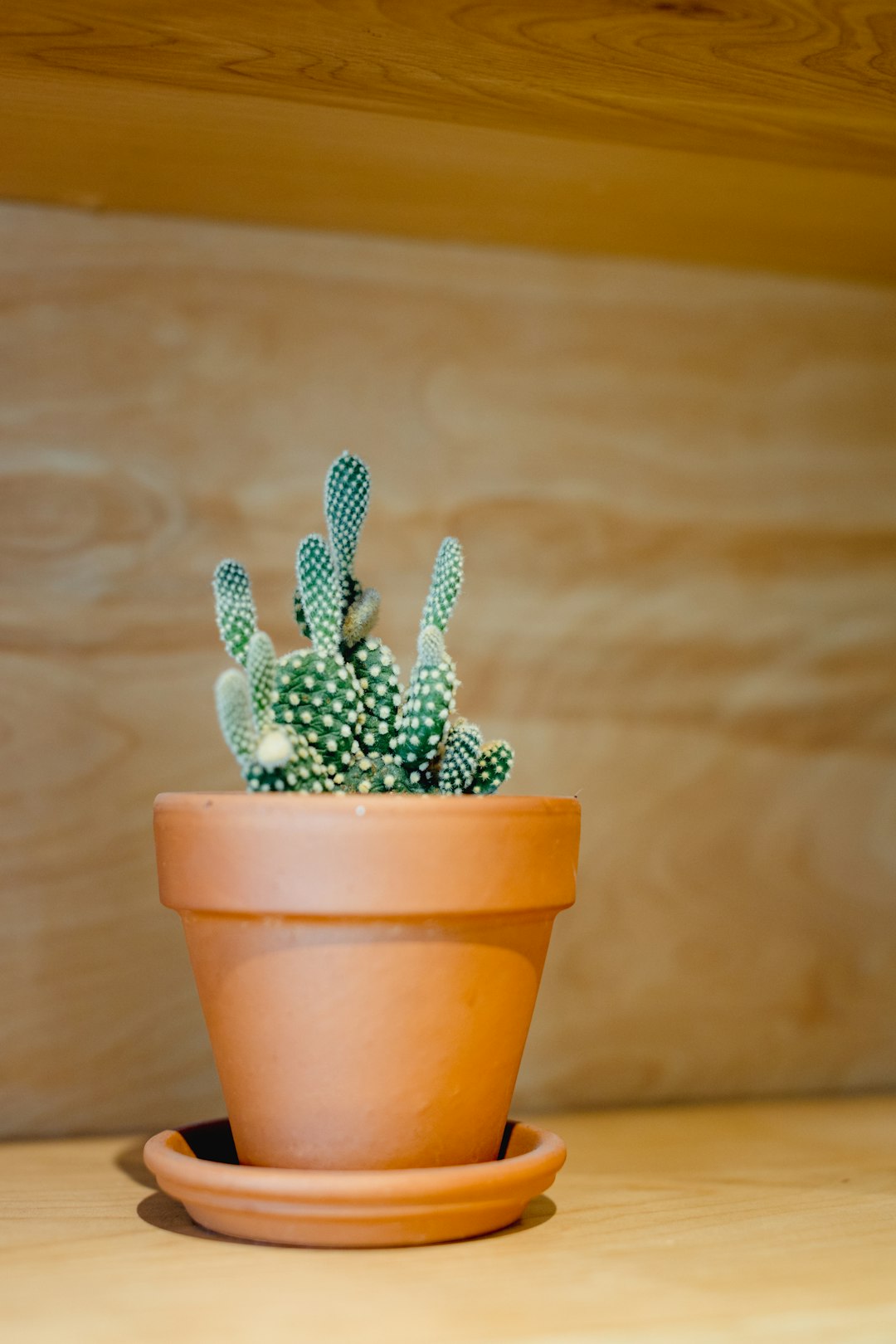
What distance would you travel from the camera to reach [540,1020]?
1.10 meters

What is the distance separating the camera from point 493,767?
32.2 inches

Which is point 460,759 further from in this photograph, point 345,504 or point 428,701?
point 345,504

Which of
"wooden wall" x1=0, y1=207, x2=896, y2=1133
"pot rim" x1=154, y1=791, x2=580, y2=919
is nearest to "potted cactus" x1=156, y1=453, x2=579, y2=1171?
"pot rim" x1=154, y1=791, x2=580, y2=919

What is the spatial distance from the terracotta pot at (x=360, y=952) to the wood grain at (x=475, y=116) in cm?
45

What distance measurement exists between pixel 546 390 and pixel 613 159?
236 millimetres

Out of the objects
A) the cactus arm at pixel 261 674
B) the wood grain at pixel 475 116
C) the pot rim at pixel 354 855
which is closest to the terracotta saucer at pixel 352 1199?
the pot rim at pixel 354 855

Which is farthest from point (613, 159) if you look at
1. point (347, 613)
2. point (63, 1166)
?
point (63, 1166)

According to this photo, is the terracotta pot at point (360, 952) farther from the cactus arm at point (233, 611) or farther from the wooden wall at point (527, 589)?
the wooden wall at point (527, 589)

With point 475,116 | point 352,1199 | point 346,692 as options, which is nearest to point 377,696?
point 346,692

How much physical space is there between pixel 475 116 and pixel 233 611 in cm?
37

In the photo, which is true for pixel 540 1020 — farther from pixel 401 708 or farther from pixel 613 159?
pixel 613 159

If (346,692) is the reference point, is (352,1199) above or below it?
below

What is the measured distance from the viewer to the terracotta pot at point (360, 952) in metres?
0.70

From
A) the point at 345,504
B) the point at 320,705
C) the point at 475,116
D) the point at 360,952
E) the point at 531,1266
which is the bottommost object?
the point at 531,1266
